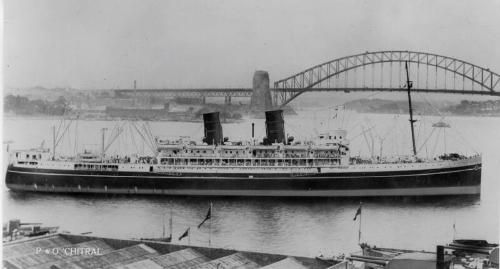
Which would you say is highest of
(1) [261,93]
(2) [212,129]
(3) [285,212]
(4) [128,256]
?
(1) [261,93]

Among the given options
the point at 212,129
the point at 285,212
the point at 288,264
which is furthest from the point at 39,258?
the point at 212,129

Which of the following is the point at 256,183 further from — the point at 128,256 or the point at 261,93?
the point at 128,256

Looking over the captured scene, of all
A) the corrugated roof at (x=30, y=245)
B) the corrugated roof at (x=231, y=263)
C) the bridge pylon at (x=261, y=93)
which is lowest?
the corrugated roof at (x=231, y=263)

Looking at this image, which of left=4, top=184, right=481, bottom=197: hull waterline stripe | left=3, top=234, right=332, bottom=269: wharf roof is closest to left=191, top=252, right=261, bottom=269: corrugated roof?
left=3, top=234, right=332, bottom=269: wharf roof

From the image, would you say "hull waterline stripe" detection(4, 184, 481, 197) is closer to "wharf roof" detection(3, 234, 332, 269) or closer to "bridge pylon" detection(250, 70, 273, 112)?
"bridge pylon" detection(250, 70, 273, 112)

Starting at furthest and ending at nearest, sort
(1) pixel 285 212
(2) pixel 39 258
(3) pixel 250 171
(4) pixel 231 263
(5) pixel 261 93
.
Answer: (3) pixel 250 171 < (1) pixel 285 212 < (5) pixel 261 93 < (4) pixel 231 263 < (2) pixel 39 258

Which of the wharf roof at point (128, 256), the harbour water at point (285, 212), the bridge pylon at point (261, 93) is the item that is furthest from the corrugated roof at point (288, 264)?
the bridge pylon at point (261, 93)

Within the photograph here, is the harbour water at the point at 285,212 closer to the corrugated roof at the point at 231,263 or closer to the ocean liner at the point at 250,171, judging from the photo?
the ocean liner at the point at 250,171
